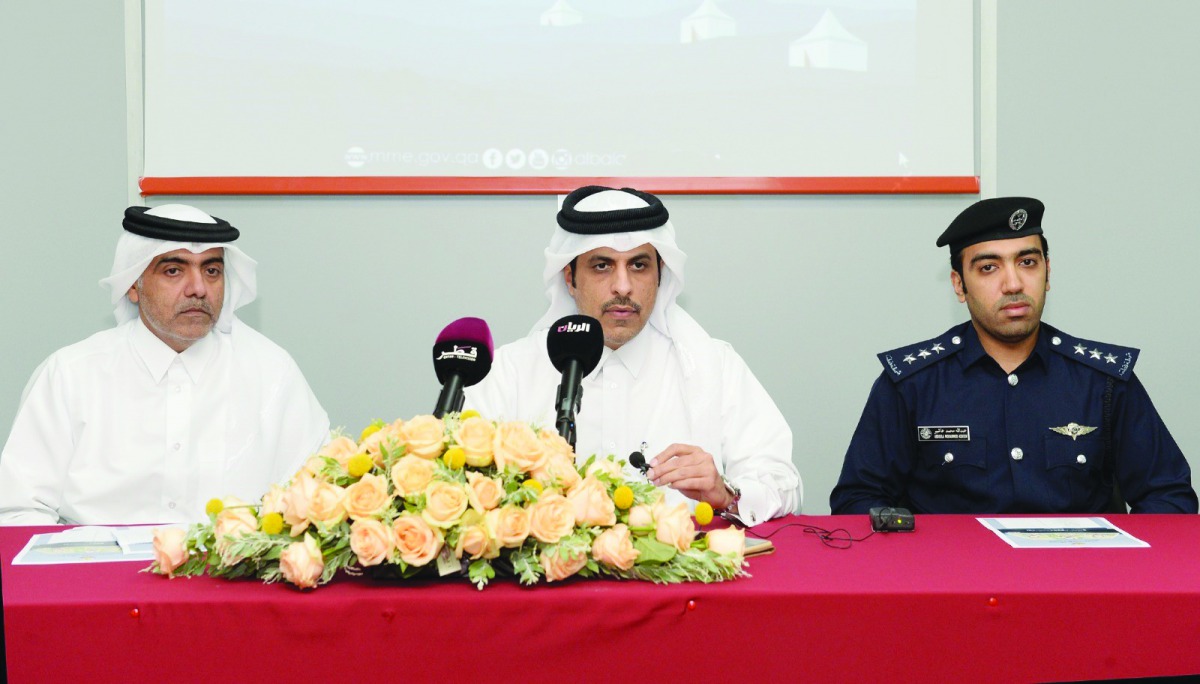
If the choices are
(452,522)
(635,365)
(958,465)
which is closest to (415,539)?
(452,522)

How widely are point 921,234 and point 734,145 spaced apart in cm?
72

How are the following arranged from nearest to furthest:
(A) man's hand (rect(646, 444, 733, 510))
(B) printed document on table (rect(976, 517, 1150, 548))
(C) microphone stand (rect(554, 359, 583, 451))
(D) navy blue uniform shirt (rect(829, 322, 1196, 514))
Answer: (C) microphone stand (rect(554, 359, 583, 451)) → (B) printed document on table (rect(976, 517, 1150, 548)) → (A) man's hand (rect(646, 444, 733, 510)) → (D) navy blue uniform shirt (rect(829, 322, 1196, 514))

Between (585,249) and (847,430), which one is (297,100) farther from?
(847,430)

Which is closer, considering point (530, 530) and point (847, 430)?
point (530, 530)

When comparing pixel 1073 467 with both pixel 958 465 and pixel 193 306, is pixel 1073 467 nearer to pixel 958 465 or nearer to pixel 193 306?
pixel 958 465

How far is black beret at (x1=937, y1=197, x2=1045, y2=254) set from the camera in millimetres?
2879

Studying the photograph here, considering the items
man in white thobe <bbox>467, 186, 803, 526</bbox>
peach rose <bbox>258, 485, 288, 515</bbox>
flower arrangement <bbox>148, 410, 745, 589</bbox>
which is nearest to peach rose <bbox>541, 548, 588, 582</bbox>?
flower arrangement <bbox>148, 410, 745, 589</bbox>

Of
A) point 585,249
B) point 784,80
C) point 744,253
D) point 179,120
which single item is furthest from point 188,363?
point 784,80

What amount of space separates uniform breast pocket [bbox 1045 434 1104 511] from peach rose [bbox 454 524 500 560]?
1804 mm

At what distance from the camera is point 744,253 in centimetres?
363

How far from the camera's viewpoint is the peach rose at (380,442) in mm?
1680

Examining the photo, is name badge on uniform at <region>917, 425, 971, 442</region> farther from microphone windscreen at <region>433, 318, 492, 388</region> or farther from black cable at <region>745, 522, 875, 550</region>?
→ microphone windscreen at <region>433, 318, 492, 388</region>

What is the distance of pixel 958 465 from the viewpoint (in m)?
2.86

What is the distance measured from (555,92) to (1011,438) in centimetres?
182
